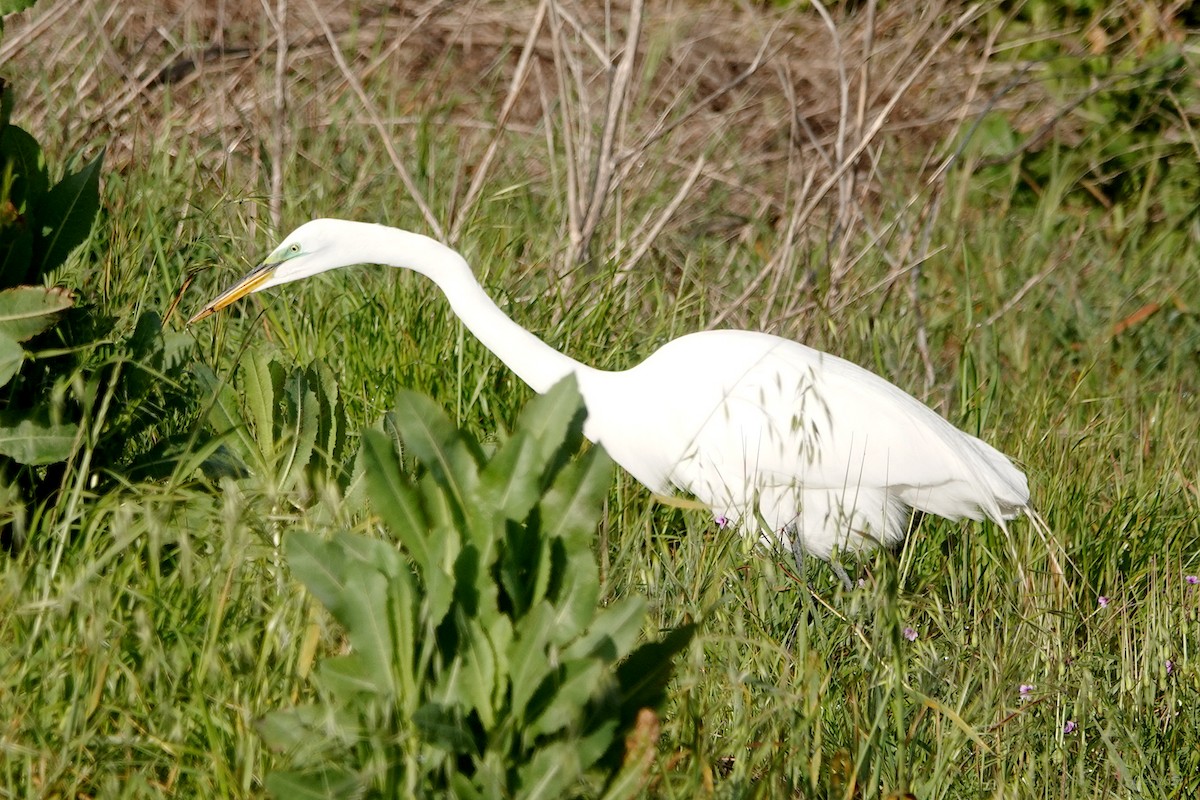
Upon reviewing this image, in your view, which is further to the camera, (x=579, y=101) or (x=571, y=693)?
(x=579, y=101)

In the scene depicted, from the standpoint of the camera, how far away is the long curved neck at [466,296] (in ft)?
9.41

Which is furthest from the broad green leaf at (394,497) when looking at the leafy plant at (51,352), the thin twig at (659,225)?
the thin twig at (659,225)

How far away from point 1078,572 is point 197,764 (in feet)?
6.59

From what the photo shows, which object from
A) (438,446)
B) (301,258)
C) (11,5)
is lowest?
(438,446)

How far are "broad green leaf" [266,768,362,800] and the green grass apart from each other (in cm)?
18

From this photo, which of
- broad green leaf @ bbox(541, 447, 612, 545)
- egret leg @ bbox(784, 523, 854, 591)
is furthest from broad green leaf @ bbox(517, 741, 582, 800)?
egret leg @ bbox(784, 523, 854, 591)

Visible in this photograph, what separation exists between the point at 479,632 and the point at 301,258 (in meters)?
1.45

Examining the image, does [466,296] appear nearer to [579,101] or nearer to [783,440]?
[783,440]

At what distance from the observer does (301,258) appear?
2854 mm

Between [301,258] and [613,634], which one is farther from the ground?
[301,258]

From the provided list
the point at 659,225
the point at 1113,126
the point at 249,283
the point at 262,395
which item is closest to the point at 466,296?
the point at 249,283

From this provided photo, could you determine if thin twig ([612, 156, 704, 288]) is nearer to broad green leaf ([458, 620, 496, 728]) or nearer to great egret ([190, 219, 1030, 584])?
great egret ([190, 219, 1030, 584])

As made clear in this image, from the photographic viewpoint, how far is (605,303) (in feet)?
11.7

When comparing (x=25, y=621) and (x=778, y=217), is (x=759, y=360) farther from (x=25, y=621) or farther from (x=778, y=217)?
(x=778, y=217)
